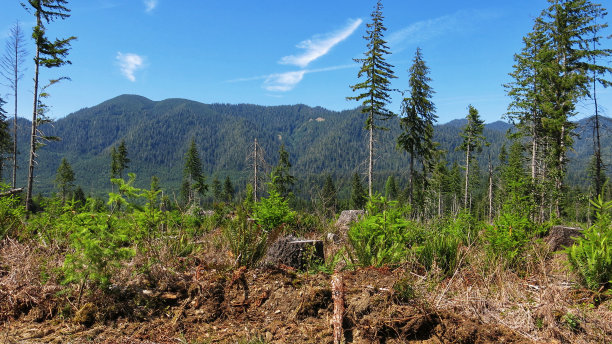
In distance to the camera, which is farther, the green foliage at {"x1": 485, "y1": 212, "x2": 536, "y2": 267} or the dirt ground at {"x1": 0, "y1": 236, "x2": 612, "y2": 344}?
the green foliage at {"x1": 485, "y1": 212, "x2": 536, "y2": 267}

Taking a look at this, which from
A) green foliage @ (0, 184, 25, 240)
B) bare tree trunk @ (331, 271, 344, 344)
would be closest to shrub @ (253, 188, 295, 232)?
bare tree trunk @ (331, 271, 344, 344)

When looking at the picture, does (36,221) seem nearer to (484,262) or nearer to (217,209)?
(217,209)

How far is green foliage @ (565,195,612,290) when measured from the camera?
3.66 metres

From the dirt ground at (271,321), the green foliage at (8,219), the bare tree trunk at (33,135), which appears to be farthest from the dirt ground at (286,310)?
the bare tree trunk at (33,135)

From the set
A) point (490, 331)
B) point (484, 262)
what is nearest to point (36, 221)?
point (490, 331)

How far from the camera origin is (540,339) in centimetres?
284

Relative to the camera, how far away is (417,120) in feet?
75.1

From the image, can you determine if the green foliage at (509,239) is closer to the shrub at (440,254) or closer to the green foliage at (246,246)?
the shrub at (440,254)

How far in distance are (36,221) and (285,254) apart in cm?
444

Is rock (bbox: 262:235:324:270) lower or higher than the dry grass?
higher

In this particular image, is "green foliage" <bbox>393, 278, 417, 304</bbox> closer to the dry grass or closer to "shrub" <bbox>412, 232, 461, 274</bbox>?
the dry grass

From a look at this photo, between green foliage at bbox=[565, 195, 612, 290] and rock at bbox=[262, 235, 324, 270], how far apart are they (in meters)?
3.20

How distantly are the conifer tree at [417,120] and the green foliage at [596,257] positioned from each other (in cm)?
1907

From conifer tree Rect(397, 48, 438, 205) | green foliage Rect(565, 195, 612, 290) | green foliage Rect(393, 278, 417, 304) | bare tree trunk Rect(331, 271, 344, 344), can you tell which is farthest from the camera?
conifer tree Rect(397, 48, 438, 205)
